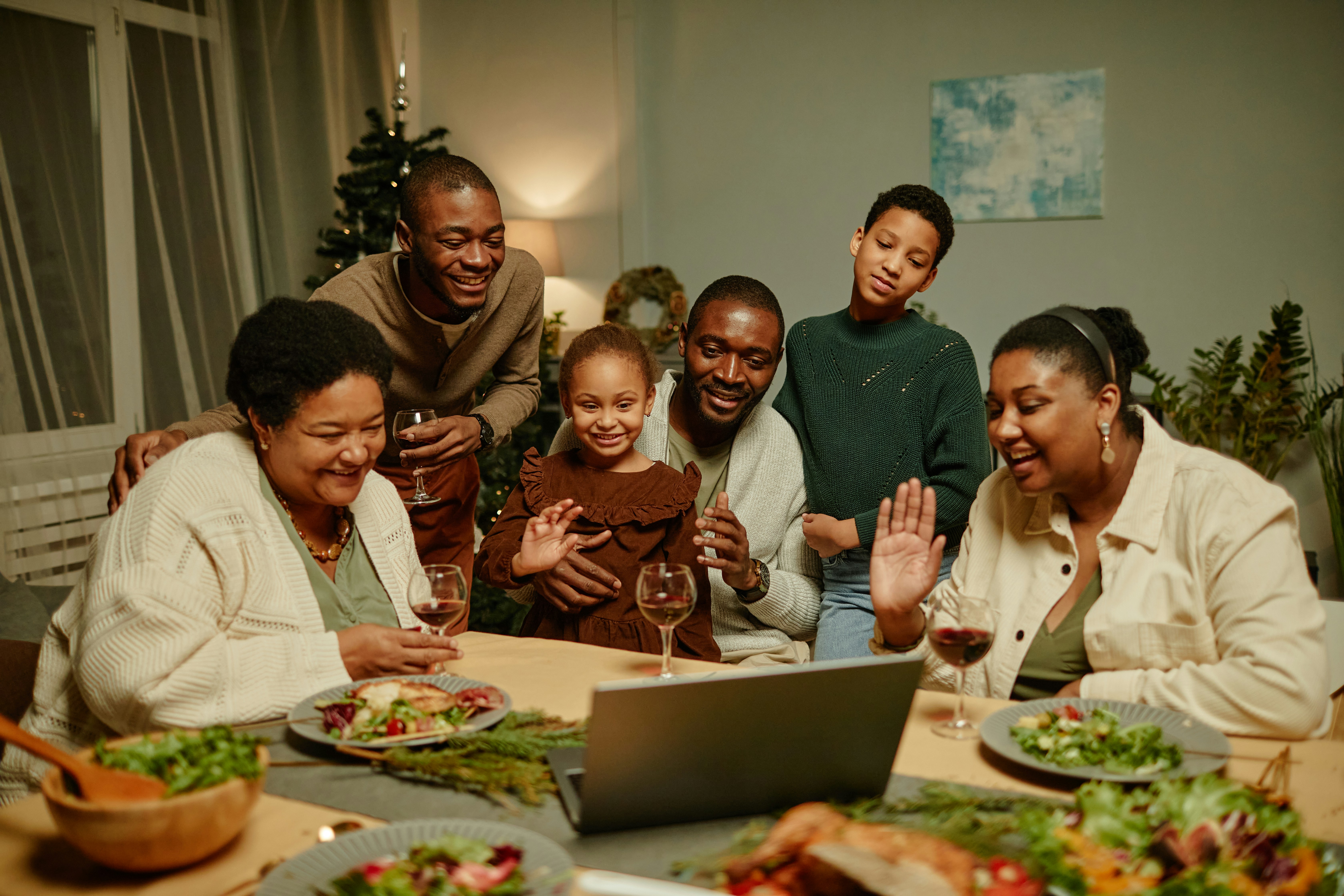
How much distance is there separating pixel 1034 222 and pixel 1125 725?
4.38 metres

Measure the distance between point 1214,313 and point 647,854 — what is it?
4.92 meters

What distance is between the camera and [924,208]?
280cm

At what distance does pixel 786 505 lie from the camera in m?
2.78

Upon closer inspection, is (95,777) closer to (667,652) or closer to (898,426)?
(667,652)

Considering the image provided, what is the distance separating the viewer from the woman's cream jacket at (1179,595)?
1.57 metres

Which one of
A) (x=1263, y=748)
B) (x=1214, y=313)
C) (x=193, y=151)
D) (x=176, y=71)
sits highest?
(x=176, y=71)

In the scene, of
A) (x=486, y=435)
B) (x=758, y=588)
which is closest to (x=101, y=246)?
(x=486, y=435)

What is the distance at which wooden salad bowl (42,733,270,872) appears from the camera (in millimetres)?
1129

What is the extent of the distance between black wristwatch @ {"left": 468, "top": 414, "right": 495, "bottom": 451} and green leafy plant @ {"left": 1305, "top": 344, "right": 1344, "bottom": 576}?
3801 mm

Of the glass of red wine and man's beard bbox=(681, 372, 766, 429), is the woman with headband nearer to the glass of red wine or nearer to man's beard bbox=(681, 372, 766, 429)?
the glass of red wine

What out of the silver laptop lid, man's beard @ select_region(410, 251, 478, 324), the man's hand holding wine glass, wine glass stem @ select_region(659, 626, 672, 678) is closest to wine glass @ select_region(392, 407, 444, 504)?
man's beard @ select_region(410, 251, 478, 324)

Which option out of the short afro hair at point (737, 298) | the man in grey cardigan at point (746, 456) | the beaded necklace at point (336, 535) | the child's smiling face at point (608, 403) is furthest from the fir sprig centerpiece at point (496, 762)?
the short afro hair at point (737, 298)

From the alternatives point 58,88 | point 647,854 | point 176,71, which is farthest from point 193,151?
point 647,854

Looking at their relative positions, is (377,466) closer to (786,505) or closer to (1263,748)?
(786,505)
